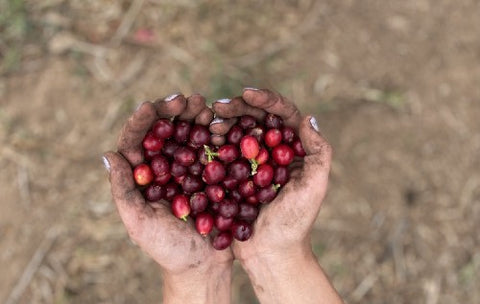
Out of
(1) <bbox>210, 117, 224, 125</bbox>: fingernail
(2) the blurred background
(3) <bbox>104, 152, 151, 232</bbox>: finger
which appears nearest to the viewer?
(3) <bbox>104, 152, 151, 232</bbox>: finger

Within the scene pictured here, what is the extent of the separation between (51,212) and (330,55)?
2.79 metres

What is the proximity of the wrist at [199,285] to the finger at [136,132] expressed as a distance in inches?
29.4

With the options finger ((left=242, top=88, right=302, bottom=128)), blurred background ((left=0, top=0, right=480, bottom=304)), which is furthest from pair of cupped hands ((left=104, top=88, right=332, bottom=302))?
blurred background ((left=0, top=0, right=480, bottom=304))

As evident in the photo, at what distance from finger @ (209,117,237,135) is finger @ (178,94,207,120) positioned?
0.12 meters

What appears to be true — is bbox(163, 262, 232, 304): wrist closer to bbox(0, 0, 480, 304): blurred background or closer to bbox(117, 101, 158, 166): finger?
bbox(117, 101, 158, 166): finger

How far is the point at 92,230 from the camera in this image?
5051 mm

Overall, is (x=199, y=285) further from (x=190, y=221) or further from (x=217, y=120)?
(x=217, y=120)

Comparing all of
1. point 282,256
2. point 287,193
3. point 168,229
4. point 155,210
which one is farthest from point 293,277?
point 155,210

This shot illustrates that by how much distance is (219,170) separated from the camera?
3.68m

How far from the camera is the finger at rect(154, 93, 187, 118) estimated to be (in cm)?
348

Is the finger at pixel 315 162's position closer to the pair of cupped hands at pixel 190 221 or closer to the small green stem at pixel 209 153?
the pair of cupped hands at pixel 190 221

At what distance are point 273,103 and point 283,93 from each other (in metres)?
1.74

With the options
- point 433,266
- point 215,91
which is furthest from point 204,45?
point 433,266

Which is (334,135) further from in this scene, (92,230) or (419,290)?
(92,230)
